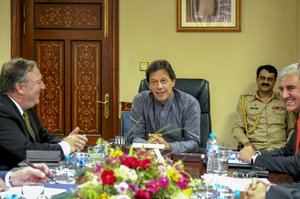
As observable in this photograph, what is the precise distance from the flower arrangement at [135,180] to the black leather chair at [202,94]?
2.13m

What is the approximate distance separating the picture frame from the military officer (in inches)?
24.8

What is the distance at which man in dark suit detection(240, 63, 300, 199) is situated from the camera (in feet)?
5.34

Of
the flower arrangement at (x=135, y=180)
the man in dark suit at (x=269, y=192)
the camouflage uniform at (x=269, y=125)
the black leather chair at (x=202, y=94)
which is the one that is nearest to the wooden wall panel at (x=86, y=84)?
the black leather chair at (x=202, y=94)

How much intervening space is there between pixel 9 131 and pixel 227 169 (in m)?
1.21

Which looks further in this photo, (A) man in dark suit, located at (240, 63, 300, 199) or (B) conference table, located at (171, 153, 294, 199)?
(B) conference table, located at (171, 153, 294, 199)

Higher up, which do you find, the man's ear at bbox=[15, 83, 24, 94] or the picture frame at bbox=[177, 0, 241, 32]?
the picture frame at bbox=[177, 0, 241, 32]

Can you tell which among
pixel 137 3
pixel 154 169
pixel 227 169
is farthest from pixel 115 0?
pixel 154 169

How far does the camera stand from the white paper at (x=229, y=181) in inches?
72.2

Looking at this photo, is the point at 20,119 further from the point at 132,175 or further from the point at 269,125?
the point at 269,125

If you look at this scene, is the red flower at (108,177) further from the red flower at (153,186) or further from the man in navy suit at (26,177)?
the man in navy suit at (26,177)

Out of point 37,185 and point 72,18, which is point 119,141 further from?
point 72,18

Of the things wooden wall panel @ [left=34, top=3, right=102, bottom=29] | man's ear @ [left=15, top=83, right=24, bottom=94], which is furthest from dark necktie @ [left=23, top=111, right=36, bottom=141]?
wooden wall panel @ [left=34, top=3, right=102, bottom=29]

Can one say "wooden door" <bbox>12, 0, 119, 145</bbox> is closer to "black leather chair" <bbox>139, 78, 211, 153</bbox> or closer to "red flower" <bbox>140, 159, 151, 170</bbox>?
"black leather chair" <bbox>139, 78, 211, 153</bbox>

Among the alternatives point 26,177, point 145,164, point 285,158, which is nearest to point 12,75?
point 26,177
